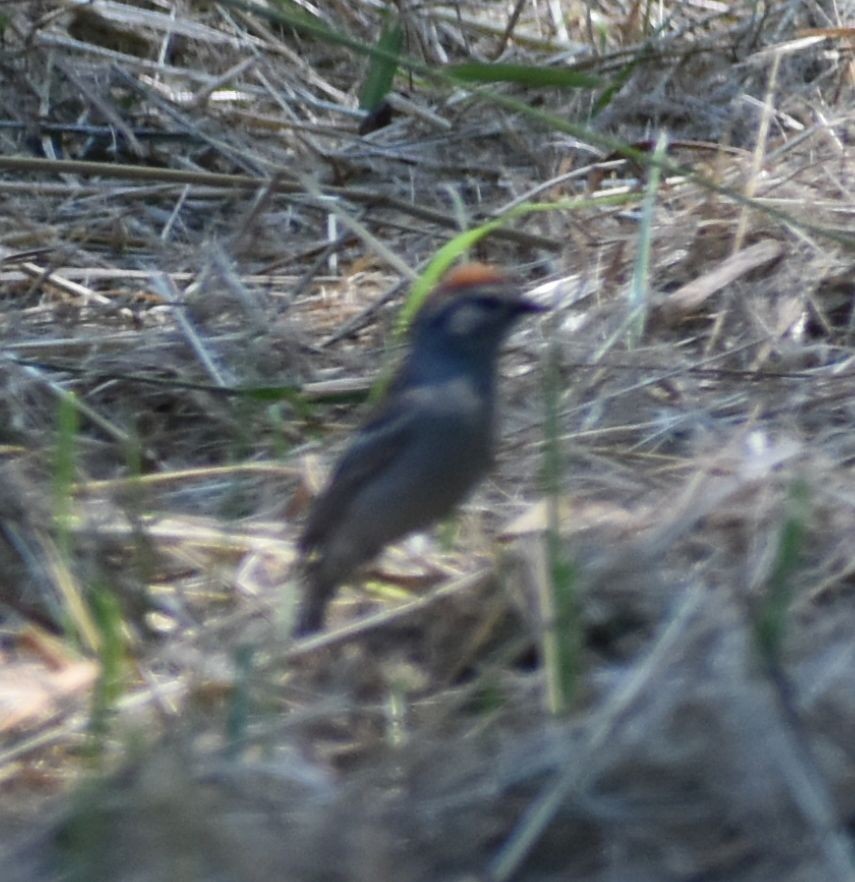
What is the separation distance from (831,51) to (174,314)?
2767 millimetres

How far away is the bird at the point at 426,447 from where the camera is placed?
2852 millimetres

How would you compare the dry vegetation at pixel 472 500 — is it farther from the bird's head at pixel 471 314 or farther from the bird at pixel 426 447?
the bird's head at pixel 471 314

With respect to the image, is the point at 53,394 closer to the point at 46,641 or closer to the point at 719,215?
the point at 46,641

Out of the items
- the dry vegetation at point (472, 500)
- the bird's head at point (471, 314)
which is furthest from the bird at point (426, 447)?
the dry vegetation at point (472, 500)

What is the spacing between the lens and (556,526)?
214 cm

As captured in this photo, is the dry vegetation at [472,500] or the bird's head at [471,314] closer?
the dry vegetation at [472,500]

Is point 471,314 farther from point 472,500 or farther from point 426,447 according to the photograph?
point 472,500

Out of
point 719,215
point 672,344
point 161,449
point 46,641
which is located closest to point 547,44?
point 719,215

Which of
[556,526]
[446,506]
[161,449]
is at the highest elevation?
[556,526]

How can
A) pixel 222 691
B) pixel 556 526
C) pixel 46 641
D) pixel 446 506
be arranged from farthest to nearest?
1. pixel 446 506
2. pixel 46 641
3. pixel 222 691
4. pixel 556 526

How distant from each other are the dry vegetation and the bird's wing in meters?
0.19

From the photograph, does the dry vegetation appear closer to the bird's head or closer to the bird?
the bird

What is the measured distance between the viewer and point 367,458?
9.53 feet

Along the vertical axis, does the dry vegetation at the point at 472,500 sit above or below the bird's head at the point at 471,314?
below
